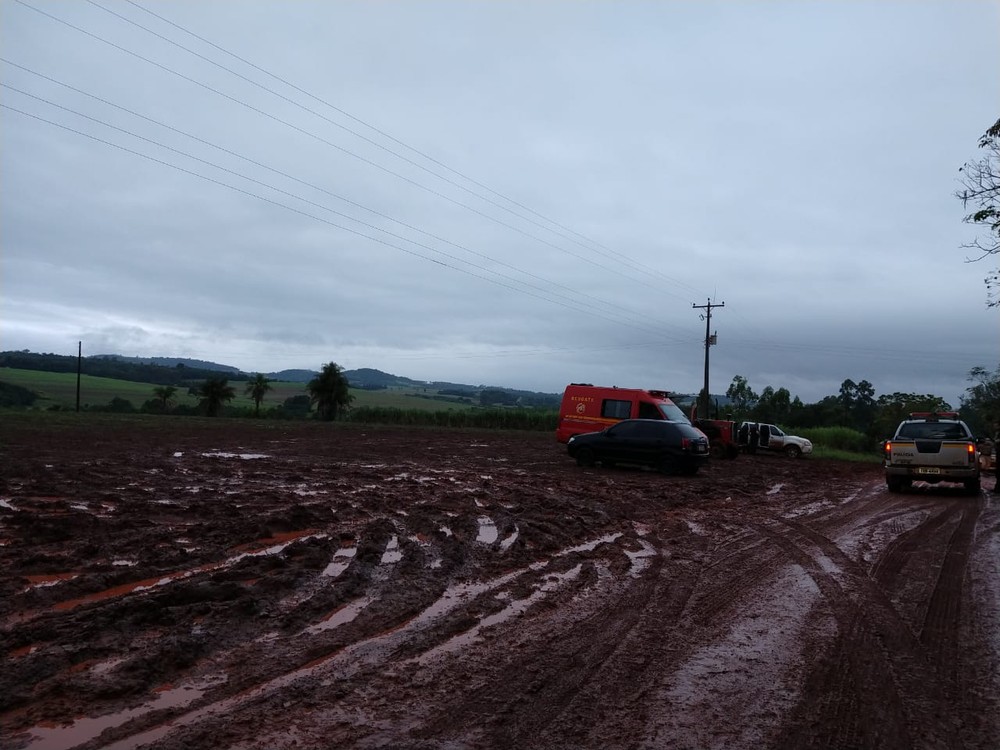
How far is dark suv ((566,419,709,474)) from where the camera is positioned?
2023cm

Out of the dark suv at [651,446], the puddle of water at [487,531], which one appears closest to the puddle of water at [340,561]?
the puddle of water at [487,531]

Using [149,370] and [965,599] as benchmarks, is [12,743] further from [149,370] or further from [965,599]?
[149,370]

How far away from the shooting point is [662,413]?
2348 cm

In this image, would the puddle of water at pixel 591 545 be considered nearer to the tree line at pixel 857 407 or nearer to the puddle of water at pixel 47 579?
the puddle of water at pixel 47 579

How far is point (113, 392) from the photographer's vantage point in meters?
79.8

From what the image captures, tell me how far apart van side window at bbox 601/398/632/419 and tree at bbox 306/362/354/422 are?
4201cm

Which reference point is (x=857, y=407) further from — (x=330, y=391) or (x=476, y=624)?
(x=476, y=624)

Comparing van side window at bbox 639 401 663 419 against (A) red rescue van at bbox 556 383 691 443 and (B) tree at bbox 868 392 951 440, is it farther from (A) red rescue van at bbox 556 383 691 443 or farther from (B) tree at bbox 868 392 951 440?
(B) tree at bbox 868 392 951 440

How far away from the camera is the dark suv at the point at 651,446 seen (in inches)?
797

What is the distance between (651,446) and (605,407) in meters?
A: 4.50

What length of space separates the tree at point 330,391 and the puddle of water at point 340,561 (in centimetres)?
5587

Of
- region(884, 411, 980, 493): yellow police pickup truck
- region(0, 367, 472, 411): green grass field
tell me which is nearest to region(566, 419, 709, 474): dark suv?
region(884, 411, 980, 493): yellow police pickup truck

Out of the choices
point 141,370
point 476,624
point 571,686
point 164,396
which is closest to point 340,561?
point 476,624

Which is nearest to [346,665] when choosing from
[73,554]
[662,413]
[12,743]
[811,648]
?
[12,743]
